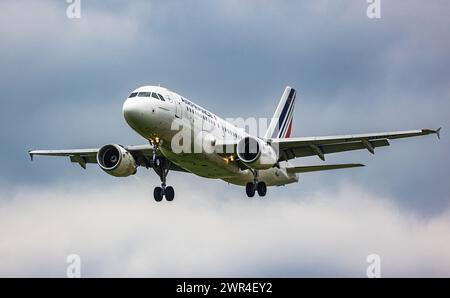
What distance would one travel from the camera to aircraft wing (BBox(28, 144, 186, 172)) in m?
70.5

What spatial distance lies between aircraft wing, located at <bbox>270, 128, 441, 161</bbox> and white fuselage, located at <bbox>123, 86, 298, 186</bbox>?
251 cm

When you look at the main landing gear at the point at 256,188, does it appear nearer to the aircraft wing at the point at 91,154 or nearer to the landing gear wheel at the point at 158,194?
the aircraft wing at the point at 91,154

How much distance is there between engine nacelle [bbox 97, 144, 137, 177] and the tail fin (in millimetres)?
13284

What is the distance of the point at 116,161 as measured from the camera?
6988cm

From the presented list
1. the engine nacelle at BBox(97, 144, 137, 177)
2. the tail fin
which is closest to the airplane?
the engine nacelle at BBox(97, 144, 137, 177)

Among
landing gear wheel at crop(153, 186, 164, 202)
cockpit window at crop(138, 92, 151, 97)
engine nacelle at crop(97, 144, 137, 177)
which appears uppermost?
cockpit window at crop(138, 92, 151, 97)

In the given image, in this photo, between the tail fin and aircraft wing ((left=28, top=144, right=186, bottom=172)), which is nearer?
aircraft wing ((left=28, top=144, right=186, bottom=172))

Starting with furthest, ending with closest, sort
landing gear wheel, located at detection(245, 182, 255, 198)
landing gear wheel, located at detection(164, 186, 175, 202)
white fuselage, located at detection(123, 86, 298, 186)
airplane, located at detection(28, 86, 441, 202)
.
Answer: landing gear wheel, located at detection(245, 182, 255, 198)
landing gear wheel, located at detection(164, 186, 175, 202)
airplane, located at detection(28, 86, 441, 202)
white fuselage, located at detection(123, 86, 298, 186)

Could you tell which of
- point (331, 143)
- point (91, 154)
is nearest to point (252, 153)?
point (331, 143)

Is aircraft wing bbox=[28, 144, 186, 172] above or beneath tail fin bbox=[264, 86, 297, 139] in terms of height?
beneath

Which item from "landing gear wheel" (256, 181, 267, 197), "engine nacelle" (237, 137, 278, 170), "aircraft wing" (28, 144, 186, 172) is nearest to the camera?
"engine nacelle" (237, 137, 278, 170)

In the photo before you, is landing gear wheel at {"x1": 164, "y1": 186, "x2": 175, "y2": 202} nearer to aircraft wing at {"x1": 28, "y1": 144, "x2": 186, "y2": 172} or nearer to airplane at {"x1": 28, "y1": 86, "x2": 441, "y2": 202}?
airplane at {"x1": 28, "y1": 86, "x2": 441, "y2": 202}

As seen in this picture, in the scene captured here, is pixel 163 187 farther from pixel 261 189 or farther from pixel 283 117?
pixel 283 117
